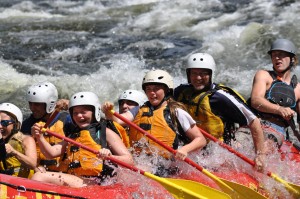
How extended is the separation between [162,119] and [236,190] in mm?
869

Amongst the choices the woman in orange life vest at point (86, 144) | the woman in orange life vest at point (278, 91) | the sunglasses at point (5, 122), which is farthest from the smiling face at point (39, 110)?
the woman in orange life vest at point (278, 91)

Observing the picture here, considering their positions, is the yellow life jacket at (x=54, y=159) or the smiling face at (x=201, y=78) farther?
the smiling face at (x=201, y=78)

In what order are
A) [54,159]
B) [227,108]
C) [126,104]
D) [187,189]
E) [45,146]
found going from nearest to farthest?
[45,146]
[187,189]
[54,159]
[227,108]
[126,104]

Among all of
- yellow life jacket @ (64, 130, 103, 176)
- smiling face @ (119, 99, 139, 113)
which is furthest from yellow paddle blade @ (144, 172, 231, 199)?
smiling face @ (119, 99, 139, 113)

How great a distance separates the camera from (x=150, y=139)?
5637 millimetres

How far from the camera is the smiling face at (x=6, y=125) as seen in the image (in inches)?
216

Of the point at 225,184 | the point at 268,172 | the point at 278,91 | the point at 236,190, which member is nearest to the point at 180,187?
the point at 225,184

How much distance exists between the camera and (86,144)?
205 inches

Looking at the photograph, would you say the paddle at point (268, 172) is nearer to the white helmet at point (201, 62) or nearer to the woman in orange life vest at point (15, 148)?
the white helmet at point (201, 62)

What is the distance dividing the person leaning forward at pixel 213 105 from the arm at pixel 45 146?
139 centimetres

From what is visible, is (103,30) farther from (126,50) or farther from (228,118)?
(228,118)

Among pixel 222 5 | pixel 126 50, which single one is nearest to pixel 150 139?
pixel 126 50

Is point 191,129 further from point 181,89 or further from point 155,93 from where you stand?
point 181,89

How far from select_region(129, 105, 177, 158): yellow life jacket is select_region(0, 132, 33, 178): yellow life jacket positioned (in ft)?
3.10
